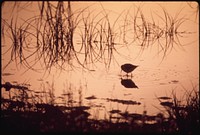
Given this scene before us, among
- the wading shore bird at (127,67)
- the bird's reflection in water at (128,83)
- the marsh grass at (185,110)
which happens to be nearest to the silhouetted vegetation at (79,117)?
the marsh grass at (185,110)

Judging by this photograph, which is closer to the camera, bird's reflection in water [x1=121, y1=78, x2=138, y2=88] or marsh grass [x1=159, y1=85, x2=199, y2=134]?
marsh grass [x1=159, y1=85, x2=199, y2=134]

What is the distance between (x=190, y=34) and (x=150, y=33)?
54 centimetres

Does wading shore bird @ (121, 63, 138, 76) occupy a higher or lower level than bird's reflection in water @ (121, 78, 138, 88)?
higher

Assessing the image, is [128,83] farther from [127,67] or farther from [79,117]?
[79,117]

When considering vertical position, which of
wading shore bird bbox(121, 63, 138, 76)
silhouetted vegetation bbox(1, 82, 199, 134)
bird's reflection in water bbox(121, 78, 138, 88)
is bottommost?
silhouetted vegetation bbox(1, 82, 199, 134)

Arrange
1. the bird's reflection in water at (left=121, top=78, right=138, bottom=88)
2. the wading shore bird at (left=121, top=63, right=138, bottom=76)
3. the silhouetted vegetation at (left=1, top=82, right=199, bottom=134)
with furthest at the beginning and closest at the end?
the wading shore bird at (left=121, top=63, right=138, bottom=76) < the bird's reflection in water at (left=121, top=78, right=138, bottom=88) < the silhouetted vegetation at (left=1, top=82, right=199, bottom=134)

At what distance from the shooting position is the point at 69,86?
335cm

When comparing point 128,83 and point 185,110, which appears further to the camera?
point 128,83

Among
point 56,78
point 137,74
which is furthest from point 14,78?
point 137,74

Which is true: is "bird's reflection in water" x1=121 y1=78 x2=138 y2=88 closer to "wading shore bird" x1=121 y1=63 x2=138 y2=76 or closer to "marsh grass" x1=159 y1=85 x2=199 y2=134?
"wading shore bird" x1=121 y1=63 x2=138 y2=76

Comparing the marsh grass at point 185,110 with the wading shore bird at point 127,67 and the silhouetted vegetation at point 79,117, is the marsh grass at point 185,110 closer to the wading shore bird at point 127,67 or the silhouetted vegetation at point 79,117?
the silhouetted vegetation at point 79,117

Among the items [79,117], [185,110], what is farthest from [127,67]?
[79,117]

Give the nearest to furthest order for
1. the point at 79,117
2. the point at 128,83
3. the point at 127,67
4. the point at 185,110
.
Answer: the point at 79,117, the point at 185,110, the point at 128,83, the point at 127,67

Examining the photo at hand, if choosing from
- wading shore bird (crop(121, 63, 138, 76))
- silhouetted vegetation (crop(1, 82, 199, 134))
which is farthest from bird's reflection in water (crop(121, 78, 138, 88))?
silhouetted vegetation (crop(1, 82, 199, 134))
